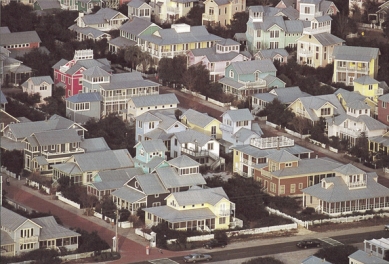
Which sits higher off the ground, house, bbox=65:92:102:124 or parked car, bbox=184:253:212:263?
house, bbox=65:92:102:124

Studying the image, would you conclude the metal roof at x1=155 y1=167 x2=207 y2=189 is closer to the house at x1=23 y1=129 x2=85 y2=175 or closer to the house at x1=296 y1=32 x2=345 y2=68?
the house at x1=23 y1=129 x2=85 y2=175

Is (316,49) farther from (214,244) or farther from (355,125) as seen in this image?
(214,244)

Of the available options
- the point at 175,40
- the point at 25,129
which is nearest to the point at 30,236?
the point at 25,129

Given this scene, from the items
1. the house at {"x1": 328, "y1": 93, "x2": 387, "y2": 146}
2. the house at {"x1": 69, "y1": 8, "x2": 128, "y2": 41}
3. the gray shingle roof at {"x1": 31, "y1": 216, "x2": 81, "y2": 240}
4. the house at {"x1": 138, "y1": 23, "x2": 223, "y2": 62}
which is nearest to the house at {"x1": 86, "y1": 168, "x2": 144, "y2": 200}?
the gray shingle roof at {"x1": 31, "y1": 216, "x2": 81, "y2": 240}

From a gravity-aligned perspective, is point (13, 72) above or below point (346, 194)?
above

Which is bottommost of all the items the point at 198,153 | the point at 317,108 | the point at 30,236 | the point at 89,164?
the point at 30,236

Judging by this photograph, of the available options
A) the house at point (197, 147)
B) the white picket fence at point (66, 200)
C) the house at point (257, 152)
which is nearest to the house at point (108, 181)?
the white picket fence at point (66, 200)

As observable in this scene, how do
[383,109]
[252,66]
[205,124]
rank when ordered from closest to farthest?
[205,124]
[383,109]
[252,66]

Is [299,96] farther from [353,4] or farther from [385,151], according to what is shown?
[353,4]
